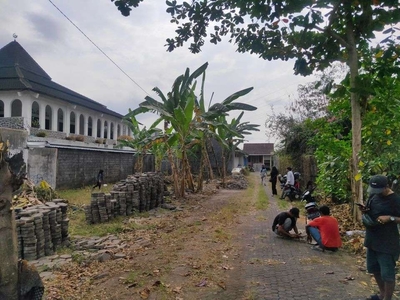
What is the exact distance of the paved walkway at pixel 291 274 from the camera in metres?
4.59

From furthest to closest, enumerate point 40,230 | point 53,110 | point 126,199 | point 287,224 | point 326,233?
1. point 53,110
2. point 126,199
3. point 287,224
4. point 326,233
5. point 40,230

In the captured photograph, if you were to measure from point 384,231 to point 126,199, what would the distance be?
7.72m

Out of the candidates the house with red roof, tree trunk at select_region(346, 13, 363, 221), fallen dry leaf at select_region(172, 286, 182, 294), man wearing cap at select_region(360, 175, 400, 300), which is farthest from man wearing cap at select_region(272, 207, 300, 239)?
the house with red roof

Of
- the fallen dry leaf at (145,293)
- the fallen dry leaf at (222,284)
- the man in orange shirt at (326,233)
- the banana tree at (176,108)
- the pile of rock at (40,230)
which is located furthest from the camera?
the banana tree at (176,108)

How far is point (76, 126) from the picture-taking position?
29.2m

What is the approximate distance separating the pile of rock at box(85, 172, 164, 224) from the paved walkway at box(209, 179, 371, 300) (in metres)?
3.91

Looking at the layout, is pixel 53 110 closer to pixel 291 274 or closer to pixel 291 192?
pixel 291 192

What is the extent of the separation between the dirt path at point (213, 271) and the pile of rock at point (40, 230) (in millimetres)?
868

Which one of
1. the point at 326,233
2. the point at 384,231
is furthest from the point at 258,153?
the point at 384,231

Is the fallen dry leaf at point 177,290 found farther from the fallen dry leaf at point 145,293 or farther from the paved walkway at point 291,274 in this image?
the paved walkway at point 291,274

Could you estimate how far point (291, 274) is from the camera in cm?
540

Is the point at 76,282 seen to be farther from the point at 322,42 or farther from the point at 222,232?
the point at 322,42

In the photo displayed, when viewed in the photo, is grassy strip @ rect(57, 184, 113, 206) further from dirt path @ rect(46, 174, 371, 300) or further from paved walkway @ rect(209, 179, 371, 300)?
paved walkway @ rect(209, 179, 371, 300)

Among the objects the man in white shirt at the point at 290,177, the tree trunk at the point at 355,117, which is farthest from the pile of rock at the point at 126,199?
the tree trunk at the point at 355,117
